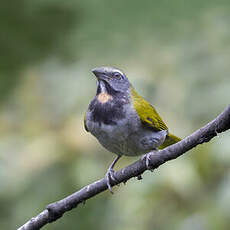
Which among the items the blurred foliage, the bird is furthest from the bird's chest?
the blurred foliage

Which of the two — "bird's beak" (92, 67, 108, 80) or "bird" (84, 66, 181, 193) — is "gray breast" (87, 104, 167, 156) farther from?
"bird's beak" (92, 67, 108, 80)

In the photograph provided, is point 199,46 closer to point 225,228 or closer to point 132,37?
point 132,37

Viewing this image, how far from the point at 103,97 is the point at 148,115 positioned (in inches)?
17.5

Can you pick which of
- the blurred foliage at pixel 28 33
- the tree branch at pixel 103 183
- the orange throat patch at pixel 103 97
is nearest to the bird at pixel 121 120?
the orange throat patch at pixel 103 97

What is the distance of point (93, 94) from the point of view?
586 cm

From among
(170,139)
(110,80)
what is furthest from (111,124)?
(170,139)

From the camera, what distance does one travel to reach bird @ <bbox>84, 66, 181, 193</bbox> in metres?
4.81

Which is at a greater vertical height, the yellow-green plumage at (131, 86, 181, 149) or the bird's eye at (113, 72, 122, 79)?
the bird's eye at (113, 72, 122, 79)

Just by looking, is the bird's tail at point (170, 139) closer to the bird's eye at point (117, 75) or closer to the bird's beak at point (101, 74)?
the bird's eye at point (117, 75)

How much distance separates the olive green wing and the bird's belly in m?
0.06

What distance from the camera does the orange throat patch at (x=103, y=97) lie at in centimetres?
501

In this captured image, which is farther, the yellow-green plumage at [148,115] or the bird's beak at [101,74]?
the bird's beak at [101,74]

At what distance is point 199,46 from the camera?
6512 mm

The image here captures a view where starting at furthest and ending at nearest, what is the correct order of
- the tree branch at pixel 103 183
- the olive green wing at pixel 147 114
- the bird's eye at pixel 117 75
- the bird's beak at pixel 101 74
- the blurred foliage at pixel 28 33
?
the blurred foliage at pixel 28 33 → the bird's eye at pixel 117 75 → the bird's beak at pixel 101 74 → the olive green wing at pixel 147 114 → the tree branch at pixel 103 183
